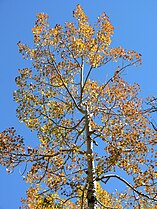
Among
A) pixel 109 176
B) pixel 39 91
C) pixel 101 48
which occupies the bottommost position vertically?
pixel 109 176

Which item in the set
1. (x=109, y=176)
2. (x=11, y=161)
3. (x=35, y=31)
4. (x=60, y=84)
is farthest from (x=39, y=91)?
(x=109, y=176)

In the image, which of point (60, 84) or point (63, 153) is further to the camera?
point (60, 84)

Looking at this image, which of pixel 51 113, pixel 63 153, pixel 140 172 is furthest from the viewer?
pixel 51 113

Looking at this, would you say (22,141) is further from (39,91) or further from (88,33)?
(88,33)

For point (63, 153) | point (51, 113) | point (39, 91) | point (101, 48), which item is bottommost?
point (63, 153)

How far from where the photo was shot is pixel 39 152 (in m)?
7.98

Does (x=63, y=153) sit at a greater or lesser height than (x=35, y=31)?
lesser

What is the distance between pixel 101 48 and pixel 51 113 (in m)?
2.15

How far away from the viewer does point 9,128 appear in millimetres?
7953

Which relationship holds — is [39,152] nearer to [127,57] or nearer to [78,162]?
[78,162]

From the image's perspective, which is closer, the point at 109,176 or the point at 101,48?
the point at 109,176

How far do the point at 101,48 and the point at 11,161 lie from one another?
374 centimetres

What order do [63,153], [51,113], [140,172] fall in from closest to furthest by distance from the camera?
[140,172] < [63,153] < [51,113]

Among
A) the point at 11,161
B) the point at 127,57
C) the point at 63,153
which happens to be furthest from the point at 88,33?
the point at 11,161
